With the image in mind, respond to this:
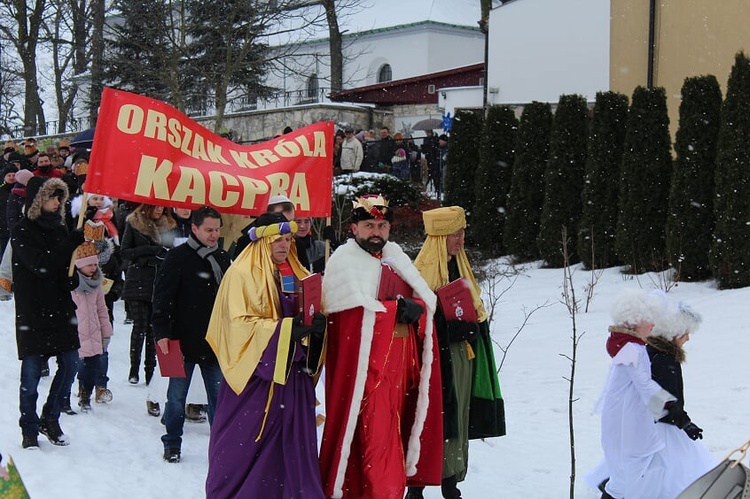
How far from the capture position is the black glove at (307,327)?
16.6ft

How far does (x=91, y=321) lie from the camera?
8.20 metres

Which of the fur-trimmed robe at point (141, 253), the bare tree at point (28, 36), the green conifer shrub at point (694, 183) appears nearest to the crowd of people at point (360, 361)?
the fur-trimmed robe at point (141, 253)

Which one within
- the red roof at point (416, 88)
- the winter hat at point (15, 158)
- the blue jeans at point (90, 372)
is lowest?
the blue jeans at point (90, 372)

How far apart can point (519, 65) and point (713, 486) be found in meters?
21.9

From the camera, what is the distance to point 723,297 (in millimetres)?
11422

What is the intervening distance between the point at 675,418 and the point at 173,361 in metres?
3.36

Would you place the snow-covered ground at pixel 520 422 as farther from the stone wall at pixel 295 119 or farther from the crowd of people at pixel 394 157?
the stone wall at pixel 295 119

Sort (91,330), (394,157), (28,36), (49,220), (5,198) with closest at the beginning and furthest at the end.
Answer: (49,220) → (91,330) → (5,198) → (394,157) → (28,36)

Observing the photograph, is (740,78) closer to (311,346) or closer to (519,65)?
(311,346)

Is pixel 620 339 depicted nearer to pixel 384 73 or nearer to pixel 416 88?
pixel 416 88

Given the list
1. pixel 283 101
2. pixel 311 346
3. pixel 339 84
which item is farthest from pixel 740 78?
pixel 283 101

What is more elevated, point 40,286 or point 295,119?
Result: point 295,119

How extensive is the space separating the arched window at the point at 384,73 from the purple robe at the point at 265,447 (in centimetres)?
3838

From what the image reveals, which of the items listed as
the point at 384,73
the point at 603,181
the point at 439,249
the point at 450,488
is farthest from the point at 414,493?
the point at 384,73
